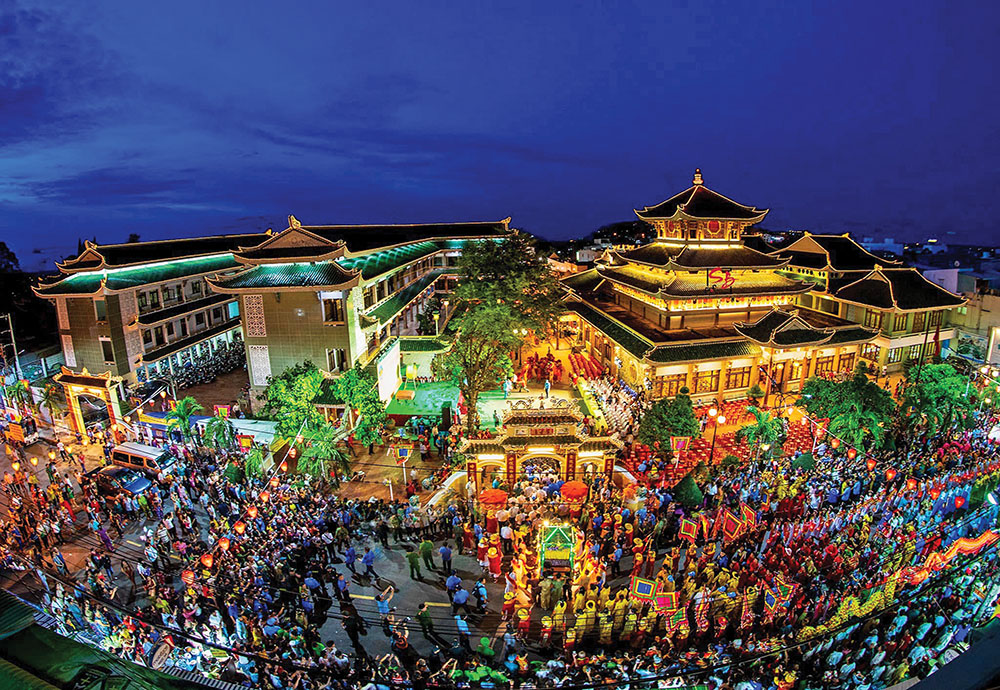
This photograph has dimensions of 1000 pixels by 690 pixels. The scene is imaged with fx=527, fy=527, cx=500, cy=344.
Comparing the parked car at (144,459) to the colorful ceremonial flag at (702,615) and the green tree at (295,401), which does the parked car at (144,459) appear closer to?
the green tree at (295,401)

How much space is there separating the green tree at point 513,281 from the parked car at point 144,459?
560 inches

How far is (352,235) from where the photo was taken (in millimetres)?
35656

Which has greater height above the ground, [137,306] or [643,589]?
[137,306]

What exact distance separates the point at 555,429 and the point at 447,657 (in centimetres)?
799

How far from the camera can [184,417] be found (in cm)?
2005

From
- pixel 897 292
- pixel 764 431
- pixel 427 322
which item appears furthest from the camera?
pixel 427 322

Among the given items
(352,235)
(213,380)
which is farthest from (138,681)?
(352,235)

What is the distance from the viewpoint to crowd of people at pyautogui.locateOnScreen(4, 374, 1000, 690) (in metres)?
10.4

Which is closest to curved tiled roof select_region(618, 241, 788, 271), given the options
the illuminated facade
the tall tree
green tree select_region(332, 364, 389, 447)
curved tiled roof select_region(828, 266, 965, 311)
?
curved tiled roof select_region(828, 266, 965, 311)

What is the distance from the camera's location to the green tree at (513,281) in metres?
26.5

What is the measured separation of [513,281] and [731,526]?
52.7ft

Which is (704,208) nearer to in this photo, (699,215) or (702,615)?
(699,215)

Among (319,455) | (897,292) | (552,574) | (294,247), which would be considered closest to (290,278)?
(294,247)

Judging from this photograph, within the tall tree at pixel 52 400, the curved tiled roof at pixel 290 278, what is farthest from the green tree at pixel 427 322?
the tall tree at pixel 52 400
